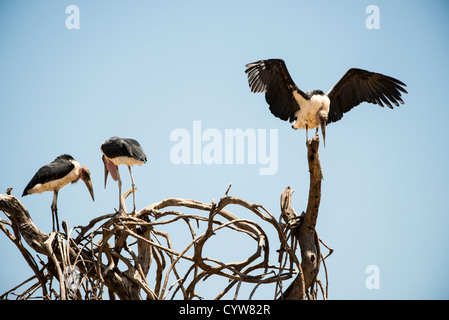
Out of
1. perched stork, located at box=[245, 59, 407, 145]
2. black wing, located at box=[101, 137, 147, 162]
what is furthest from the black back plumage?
black wing, located at box=[101, 137, 147, 162]

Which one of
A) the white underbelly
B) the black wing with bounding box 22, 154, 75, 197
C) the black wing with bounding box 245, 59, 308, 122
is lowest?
the black wing with bounding box 22, 154, 75, 197

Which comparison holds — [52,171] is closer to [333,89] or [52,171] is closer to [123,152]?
[123,152]

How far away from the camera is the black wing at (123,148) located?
888 cm

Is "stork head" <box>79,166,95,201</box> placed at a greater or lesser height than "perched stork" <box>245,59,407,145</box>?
lesser

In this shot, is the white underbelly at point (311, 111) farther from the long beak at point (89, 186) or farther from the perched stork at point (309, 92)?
the long beak at point (89, 186)

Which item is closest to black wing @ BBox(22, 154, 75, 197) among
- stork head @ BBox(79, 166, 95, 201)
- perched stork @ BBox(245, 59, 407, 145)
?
stork head @ BBox(79, 166, 95, 201)

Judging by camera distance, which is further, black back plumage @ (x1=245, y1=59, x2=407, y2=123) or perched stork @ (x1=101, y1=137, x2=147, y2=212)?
black back plumage @ (x1=245, y1=59, x2=407, y2=123)

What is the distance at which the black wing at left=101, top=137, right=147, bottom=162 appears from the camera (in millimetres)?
8875

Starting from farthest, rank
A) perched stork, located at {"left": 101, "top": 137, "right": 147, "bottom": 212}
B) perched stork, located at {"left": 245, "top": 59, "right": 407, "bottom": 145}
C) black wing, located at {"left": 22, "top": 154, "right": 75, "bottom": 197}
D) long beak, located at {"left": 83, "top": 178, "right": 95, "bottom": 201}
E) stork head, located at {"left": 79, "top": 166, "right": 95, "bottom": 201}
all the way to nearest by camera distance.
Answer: long beak, located at {"left": 83, "top": 178, "right": 95, "bottom": 201} → stork head, located at {"left": 79, "top": 166, "right": 95, "bottom": 201} → perched stork, located at {"left": 245, "top": 59, "right": 407, "bottom": 145} → perched stork, located at {"left": 101, "top": 137, "right": 147, "bottom": 212} → black wing, located at {"left": 22, "top": 154, "right": 75, "bottom": 197}

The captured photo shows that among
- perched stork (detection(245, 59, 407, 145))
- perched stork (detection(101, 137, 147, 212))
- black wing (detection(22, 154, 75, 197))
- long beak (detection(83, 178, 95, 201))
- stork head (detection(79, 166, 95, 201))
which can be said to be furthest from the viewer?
long beak (detection(83, 178, 95, 201))

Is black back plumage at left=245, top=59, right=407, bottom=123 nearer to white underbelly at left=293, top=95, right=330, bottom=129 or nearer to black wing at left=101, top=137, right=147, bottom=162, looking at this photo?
white underbelly at left=293, top=95, right=330, bottom=129

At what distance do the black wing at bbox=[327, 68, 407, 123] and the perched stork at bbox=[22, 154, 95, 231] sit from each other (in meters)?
3.50
